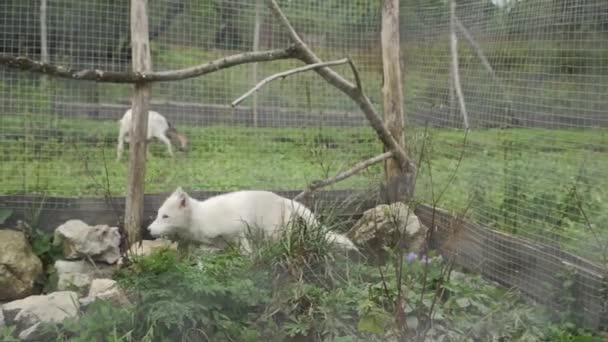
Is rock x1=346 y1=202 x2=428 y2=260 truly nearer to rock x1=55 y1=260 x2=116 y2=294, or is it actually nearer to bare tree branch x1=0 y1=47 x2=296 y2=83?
bare tree branch x1=0 y1=47 x2=296 y2=83

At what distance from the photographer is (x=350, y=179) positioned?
214 inches

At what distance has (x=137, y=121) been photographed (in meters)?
4.87

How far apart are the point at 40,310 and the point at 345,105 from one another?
127 inches

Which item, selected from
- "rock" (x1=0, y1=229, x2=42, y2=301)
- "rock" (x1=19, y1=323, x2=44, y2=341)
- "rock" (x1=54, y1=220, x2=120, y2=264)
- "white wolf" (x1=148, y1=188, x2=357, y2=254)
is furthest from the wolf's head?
"rock" (x1=19, y1=323, x2=44, y2=341)

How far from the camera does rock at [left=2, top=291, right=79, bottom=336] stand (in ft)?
11.1

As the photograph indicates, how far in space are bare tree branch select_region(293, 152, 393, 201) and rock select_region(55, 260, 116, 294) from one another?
4.55 ft

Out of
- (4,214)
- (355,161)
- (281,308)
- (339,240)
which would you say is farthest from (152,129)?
(281,308)

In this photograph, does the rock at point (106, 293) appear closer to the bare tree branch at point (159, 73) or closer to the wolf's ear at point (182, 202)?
the wolf's ear at point (182, 202)

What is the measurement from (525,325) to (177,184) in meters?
3.46

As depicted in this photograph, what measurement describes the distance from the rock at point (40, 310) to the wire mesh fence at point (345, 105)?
1.18m

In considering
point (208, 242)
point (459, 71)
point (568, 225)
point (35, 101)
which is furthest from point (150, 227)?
point (568, 225)

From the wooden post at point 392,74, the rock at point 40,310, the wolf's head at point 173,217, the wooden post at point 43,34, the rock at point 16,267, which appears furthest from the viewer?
the wooden post at point 392,74

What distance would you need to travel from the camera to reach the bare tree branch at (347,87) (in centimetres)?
467

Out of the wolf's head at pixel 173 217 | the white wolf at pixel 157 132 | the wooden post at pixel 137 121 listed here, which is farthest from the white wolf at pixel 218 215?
the white wolf at pixel 157 132
